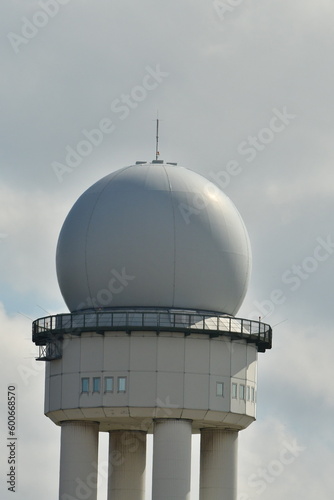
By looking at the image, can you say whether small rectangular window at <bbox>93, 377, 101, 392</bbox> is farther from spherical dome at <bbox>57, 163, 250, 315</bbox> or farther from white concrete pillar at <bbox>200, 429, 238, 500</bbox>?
white concrete pillar at <bbox>200, 429, 238, 500</bbox>

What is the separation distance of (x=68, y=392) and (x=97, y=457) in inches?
191

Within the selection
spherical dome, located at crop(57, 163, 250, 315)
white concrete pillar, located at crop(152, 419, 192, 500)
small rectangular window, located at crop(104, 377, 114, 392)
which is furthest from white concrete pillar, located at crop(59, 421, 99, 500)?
spherical dome, located at crop(57, 163, 250, 315)

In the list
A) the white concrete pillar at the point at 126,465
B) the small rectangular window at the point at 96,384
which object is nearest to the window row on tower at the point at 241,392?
the small rectangular window at the point at 96,384

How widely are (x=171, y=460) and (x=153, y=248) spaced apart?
13.0m

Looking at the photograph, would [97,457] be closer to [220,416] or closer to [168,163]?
[220,416]

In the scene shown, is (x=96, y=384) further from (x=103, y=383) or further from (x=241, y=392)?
(x=241, y=392)

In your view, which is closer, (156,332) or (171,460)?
(171,460)

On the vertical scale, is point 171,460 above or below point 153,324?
below

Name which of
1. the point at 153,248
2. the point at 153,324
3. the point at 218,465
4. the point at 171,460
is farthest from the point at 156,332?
the point at 218,465

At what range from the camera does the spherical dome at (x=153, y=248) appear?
5453 inches

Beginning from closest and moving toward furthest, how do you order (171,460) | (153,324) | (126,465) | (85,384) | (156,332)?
(153,324)
(171,460)
(156,332)
(85,384)
(126,465)

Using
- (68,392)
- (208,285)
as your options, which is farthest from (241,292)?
(68,392)

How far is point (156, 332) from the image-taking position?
138 meters

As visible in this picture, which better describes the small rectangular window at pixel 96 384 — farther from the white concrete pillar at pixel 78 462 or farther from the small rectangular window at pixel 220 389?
the small rectangular window at pixel 220 389
